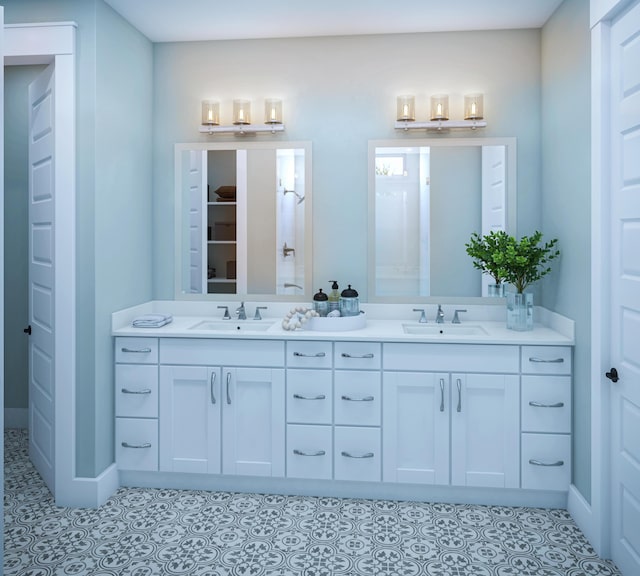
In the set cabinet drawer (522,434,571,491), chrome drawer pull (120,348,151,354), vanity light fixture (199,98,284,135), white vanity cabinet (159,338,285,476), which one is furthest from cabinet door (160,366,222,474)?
cabinet drawer (522,434,571,491)

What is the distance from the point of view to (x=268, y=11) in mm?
2945

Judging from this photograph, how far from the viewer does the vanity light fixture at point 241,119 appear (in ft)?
10.8

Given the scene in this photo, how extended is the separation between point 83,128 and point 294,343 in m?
1.56

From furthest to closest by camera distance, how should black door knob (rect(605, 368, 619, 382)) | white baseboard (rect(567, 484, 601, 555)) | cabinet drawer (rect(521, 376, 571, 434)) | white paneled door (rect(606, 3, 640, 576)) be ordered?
cabinet drawer (rect(521, 376, 571, 434)), white baseboard (rect(567, 484, 601, 555)), black door knob (rect(605, 368, 619, 382)), white paneled door (rect(606, 3, 640, 576))

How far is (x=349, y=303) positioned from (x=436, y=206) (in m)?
0.83

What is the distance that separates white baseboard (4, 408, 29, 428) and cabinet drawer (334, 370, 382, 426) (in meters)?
2.63

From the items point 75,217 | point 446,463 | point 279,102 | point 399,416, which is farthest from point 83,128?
point 446,463

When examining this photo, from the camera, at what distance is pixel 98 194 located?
8.99ft

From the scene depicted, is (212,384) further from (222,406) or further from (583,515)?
(583,515)

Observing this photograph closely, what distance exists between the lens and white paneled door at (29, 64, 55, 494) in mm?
2799

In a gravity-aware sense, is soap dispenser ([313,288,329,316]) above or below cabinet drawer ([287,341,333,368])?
above

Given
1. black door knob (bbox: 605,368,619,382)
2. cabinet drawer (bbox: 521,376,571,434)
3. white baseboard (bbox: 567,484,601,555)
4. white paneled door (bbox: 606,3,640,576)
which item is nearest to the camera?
white paneled door (bbox: 606,3,640,576)

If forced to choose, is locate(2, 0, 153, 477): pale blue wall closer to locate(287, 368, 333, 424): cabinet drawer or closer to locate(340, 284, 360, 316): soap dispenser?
locate(287, 368, 333, 424): cabinet drawer

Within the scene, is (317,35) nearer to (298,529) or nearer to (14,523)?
(298,529)
